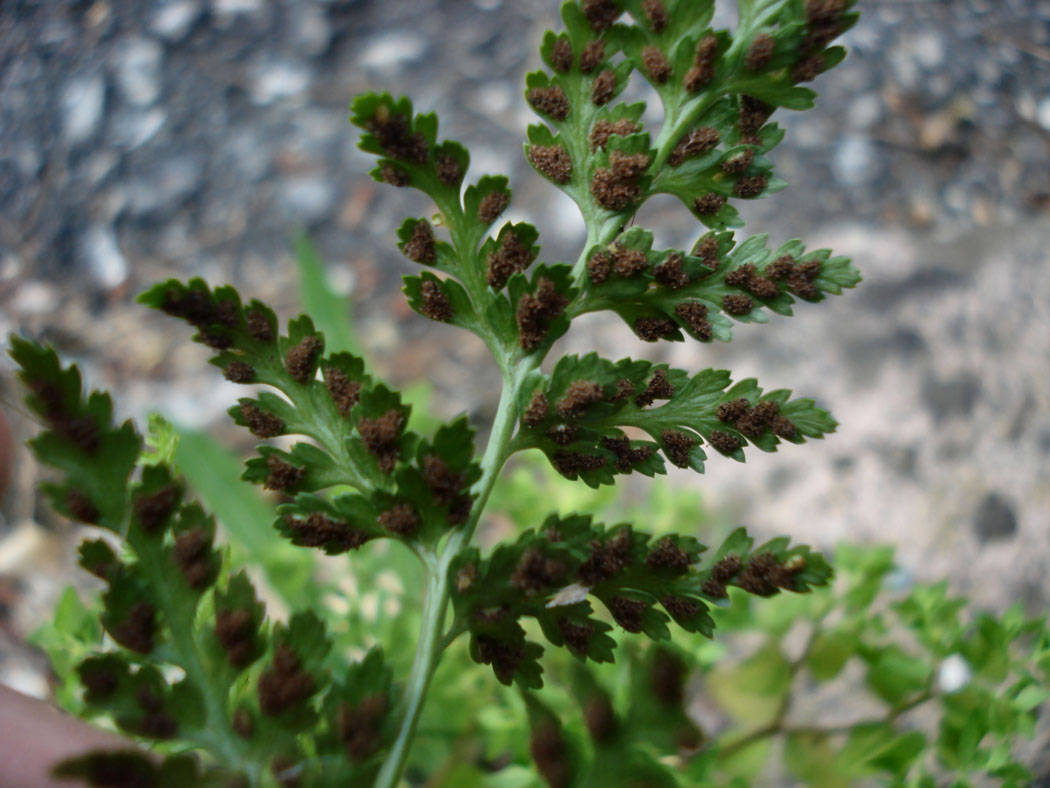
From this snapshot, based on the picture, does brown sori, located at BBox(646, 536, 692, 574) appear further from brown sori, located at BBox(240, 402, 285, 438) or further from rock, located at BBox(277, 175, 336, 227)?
rock, located at BBox(277, 175, 336, 227)

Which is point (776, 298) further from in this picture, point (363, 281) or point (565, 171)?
point (363, 281)

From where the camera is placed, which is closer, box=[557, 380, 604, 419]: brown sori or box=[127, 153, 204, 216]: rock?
box=[557, 380, 604, 419]: brown sori

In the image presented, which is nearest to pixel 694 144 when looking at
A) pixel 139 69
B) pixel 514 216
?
pixel 514 216

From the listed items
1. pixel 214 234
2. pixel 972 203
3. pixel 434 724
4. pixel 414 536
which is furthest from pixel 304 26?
pixel 414 536

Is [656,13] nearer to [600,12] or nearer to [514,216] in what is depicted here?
[600,12]

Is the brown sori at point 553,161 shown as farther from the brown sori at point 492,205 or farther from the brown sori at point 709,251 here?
the brown sori at point 709,251

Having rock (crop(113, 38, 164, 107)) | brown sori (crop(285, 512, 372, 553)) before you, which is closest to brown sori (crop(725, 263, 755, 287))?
brown sori (crop(285, 512, 372, 553))
